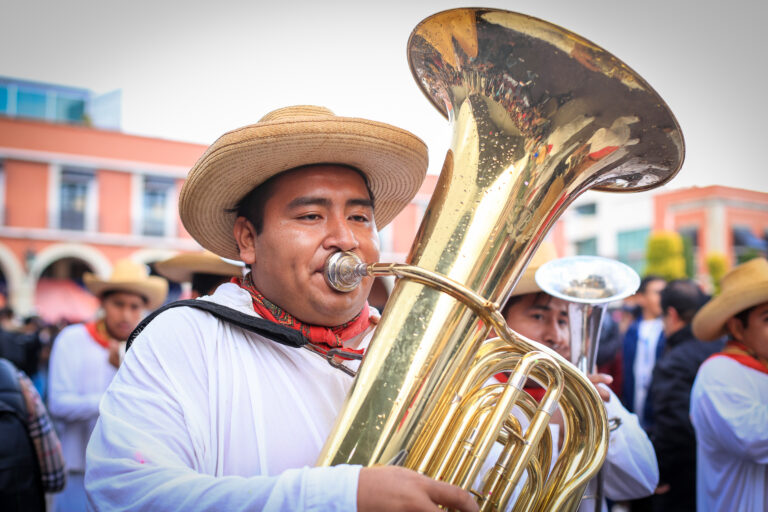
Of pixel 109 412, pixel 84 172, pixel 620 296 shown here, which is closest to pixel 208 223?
pixel 109 412

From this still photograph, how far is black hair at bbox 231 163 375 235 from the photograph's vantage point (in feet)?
5.83

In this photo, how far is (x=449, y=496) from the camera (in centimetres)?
119

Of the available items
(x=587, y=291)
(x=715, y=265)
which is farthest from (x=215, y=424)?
(x=715, y=265)

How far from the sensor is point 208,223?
6.59 ft

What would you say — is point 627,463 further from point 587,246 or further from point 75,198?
point 587,246

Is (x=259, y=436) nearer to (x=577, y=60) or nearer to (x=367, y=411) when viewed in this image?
(x=367, y=411)

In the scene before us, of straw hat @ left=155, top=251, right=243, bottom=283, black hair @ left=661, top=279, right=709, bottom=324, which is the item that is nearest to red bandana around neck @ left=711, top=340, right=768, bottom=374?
black hair @ left=661, top=279, right=709, bottom=324

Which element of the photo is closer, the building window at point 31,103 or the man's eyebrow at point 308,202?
the man's eyebrow at point 308,202

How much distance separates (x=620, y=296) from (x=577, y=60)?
1245 mm

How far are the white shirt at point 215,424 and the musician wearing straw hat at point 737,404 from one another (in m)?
2.17

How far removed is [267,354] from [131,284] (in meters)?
3.23

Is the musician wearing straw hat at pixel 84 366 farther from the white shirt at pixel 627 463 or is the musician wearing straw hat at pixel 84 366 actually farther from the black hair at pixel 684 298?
the black hair at pixel 684 298

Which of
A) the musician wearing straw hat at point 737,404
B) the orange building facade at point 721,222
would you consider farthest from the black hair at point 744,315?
the orange building facade at point 721,222

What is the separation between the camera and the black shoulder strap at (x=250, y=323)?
1.55m
